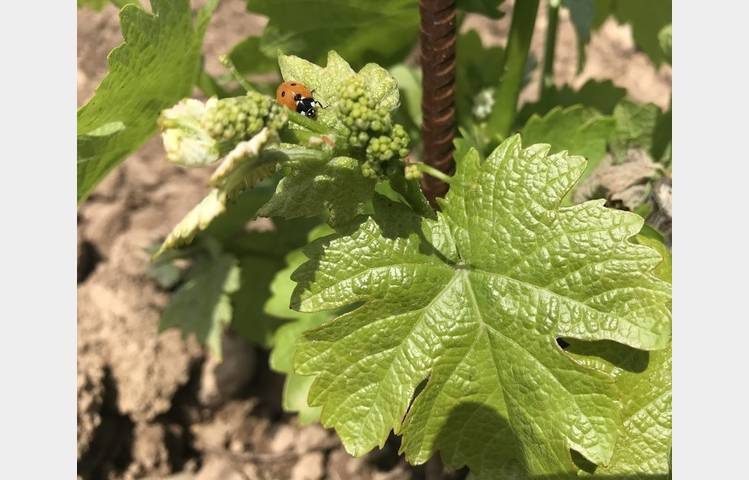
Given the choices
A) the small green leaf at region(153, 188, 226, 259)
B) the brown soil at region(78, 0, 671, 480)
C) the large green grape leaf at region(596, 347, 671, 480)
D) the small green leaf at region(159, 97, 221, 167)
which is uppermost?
the small green leaf at region(159, 97, 221, 167)

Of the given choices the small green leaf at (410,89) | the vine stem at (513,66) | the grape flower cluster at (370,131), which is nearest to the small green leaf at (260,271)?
the small green leaf at (410,89)

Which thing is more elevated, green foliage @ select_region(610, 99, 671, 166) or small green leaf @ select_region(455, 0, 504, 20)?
small green leaf @ select_region(455, 0, 504, 20)

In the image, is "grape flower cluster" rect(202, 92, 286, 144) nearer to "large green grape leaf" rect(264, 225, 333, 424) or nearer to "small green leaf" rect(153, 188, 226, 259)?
"small green leaf" rect(153, 188, 226, 259)

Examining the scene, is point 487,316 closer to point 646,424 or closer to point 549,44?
point 646,424

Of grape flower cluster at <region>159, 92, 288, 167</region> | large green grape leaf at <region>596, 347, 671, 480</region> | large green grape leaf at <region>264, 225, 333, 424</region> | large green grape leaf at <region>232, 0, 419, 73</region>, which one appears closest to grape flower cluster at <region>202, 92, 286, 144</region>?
grape flower cluster at <region>159, 92, 288, 167</region>

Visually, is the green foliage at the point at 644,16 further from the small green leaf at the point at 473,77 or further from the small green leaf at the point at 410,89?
the small green leaf at the point at 410,89

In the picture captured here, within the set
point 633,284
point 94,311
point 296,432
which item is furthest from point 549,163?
point 94,311

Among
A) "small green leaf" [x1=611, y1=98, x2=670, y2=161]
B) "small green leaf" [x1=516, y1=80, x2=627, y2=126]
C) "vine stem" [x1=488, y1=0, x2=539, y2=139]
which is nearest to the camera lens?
"vine stem" [x1=488, y1=0, x2=539, y2=139]
